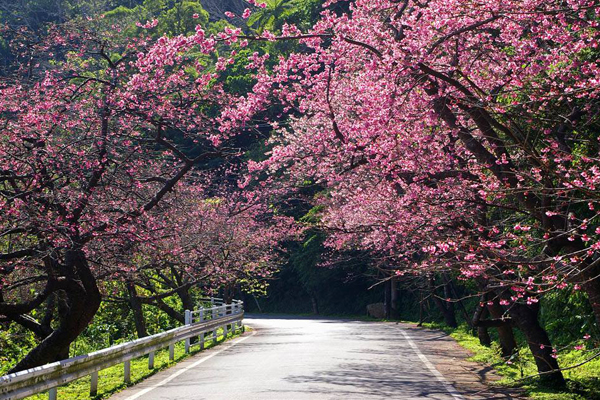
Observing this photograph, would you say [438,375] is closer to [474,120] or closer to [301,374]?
[301,374]

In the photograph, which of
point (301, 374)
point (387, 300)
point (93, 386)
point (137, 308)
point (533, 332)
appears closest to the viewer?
point (93, 386)

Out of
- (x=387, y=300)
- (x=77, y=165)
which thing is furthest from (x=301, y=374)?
(x=387, y=300)

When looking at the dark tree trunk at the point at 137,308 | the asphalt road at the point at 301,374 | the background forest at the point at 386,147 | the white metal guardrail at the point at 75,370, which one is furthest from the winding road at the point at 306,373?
the dark tree trunk at the point at 137,308

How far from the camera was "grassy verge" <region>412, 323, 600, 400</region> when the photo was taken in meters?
11.7

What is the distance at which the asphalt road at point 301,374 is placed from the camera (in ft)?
37.6

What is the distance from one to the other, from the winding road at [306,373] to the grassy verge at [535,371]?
1.05m

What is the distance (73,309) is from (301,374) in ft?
13.6

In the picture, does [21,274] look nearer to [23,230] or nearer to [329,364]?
[23,230]

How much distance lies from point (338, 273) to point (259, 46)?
1697cm

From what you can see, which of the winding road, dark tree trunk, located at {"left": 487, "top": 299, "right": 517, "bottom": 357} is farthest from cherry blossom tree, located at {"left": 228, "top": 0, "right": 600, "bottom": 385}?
the winding road

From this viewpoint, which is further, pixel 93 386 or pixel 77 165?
pixel 77 165

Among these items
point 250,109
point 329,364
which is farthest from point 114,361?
point 250,109

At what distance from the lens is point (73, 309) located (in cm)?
1362

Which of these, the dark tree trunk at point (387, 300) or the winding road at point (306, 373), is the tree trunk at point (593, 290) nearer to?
the winding road at point (306, 373)
